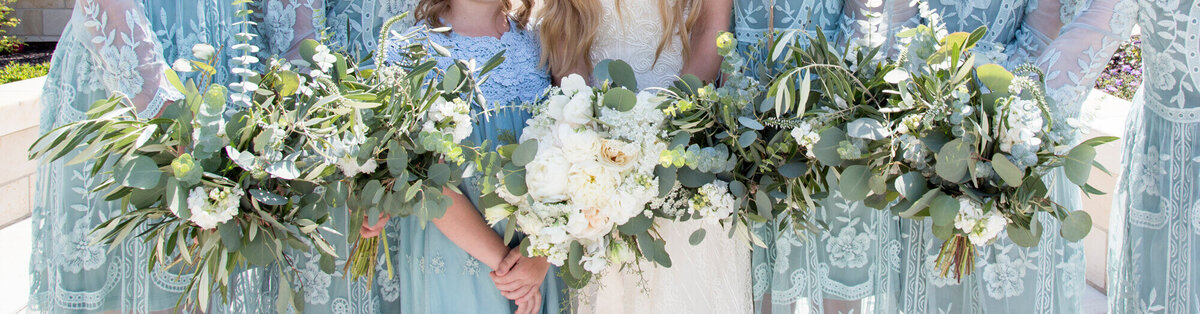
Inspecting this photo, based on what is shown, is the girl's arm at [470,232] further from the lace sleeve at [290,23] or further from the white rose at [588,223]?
the lace sleeve at [290,23]

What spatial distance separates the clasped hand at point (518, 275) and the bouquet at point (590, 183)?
0.25m

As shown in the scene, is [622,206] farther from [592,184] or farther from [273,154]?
[273,154]

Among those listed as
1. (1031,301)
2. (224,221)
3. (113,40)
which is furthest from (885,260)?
(113,40)

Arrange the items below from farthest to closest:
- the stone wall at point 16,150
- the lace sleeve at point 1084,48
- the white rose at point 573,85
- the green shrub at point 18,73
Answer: the green shrub at point 18,73
the stone wall at point 16,150
the lace sleeve at point 1084,48
the white rose at point 573,85

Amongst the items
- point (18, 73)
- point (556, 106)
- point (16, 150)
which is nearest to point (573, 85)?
point (556, 106)

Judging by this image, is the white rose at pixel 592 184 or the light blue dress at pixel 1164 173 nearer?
the white rose at pixel 592 184

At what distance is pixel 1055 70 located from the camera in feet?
5.99

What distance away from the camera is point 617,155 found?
1.57m

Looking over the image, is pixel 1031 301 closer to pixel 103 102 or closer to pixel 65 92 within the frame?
pixel 103 102

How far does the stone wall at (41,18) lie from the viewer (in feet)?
25.0

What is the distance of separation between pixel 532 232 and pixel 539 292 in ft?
1.47

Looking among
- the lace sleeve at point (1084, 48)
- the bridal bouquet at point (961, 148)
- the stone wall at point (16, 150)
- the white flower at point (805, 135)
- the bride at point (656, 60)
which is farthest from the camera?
the stone wall at point (16, 150)

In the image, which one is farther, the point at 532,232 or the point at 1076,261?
the point at 1076,261

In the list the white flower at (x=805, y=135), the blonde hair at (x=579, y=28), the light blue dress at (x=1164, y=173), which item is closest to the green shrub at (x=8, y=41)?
the blonde hair at (x=579, y=28)
